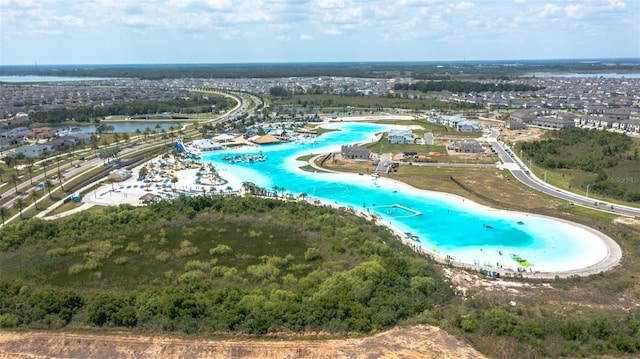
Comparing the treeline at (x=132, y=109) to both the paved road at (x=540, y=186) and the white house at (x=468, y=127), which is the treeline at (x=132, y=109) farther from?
the paved road at (x=540, y=186)

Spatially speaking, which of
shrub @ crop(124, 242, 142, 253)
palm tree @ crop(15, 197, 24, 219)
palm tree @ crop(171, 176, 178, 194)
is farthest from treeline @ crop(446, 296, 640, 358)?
palm tree @ crop(15, 197, 24, 219)

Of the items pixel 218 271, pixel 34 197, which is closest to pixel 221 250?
pixel 218 271

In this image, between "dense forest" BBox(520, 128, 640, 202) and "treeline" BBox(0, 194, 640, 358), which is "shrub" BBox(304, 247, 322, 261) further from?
"dense forest" BBox(520, 128, 640, 202)

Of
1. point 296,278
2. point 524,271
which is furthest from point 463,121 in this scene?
point 296,278

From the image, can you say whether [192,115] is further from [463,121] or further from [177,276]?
[177,276]

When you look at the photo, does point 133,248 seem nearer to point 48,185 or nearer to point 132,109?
point 48,185
